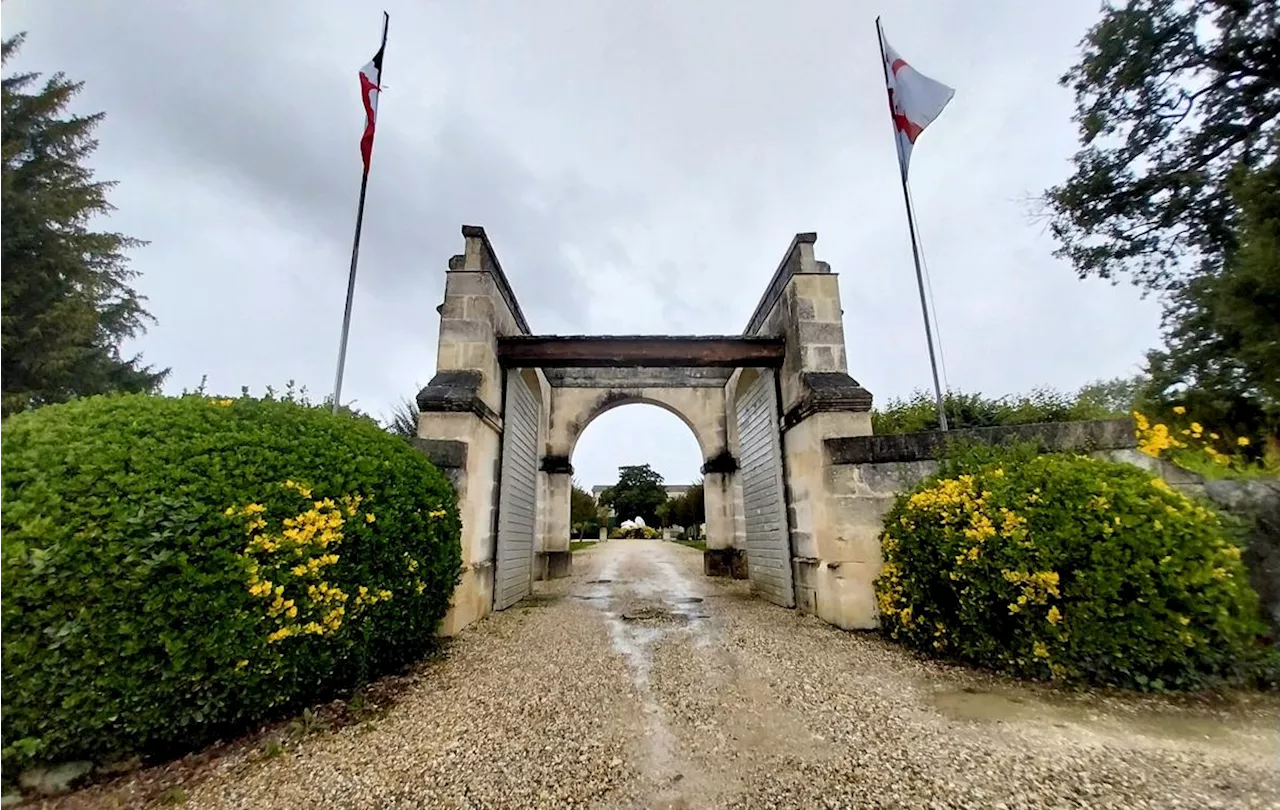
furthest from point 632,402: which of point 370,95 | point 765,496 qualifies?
point 370,95

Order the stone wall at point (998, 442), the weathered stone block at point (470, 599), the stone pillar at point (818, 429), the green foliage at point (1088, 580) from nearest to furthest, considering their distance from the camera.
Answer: the green foliage at point (1088, 580) < the stone wall at point (998, 442) < the weathered stone block at point (470, 599) < the stone pillar at point (818, 429)

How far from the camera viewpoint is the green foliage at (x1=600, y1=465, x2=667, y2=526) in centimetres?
4231

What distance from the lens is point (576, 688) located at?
327cm

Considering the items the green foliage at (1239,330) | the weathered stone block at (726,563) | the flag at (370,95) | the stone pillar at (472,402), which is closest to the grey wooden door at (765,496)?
the weathered stone block at (726,563)

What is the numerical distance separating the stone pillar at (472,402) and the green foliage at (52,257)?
1041 centimetres

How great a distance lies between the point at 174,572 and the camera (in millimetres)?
2188

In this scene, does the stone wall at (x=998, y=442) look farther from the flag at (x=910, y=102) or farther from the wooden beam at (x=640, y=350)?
the flag at (x=910, y=102)

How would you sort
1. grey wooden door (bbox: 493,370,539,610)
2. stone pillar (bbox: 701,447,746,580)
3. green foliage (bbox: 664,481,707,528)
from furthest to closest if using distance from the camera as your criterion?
green foliage (bbox: 664,481,707,528)
stone pillar (bbox: 701,447,746,580)
grey wooden door (bbox: 493,370,539,610)

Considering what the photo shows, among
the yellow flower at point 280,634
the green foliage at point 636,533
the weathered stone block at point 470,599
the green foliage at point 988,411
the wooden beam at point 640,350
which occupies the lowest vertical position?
the green foliage at point 636,533

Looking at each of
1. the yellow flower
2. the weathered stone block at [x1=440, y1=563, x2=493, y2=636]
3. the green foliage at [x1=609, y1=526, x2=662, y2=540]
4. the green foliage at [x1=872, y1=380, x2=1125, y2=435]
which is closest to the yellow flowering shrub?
the green foliage at [x1=872, y1=380, x2=1125, y2=435]

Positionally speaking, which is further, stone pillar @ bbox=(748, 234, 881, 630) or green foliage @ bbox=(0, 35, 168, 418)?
green foliage @ bbox=(0, 35, 168, 418)

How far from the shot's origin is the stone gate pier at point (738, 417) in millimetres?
4977

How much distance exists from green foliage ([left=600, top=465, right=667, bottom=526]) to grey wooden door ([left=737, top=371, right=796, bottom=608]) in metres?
33.8

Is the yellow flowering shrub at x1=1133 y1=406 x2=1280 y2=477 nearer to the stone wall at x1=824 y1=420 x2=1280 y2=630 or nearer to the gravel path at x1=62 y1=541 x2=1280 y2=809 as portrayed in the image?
the stone wall at x1=824 y1=420 x2=1280 y2=630
